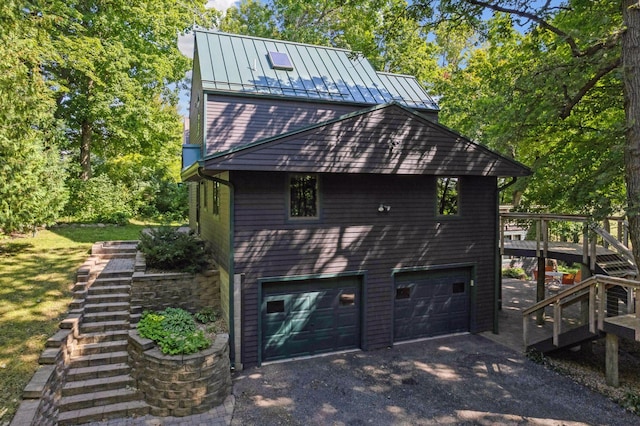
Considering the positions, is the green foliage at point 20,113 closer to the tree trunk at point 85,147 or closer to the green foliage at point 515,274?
the tree trunk at point 85,147

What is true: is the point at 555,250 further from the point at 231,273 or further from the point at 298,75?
the point at 298,75

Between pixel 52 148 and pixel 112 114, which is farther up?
pixel 112 114

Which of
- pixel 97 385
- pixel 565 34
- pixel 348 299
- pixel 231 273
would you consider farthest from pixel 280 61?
pixel 97 385

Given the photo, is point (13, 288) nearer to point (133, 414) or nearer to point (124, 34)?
point (133, 414)

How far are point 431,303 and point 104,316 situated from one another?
25.9 ft

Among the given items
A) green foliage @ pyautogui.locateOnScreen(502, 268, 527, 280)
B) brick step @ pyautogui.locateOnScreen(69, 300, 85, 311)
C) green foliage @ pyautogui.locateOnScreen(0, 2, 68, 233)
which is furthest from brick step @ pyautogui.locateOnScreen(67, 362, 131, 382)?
green foliage @ pyautogui.locateOnScreen(502, 268, 527, 280)

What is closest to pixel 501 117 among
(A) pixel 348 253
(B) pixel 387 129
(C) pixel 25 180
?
(B) pixel 387 129

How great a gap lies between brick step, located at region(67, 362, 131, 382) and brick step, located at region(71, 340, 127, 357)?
373mm

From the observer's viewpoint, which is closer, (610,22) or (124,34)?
(610,22)

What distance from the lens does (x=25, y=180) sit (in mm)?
11273

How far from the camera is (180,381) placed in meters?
6.51

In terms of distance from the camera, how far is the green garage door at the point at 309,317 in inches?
327

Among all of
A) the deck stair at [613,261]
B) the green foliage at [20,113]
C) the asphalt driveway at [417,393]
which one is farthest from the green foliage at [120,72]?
the deck stair at [613,261]

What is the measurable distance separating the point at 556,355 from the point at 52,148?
59.5 feet
